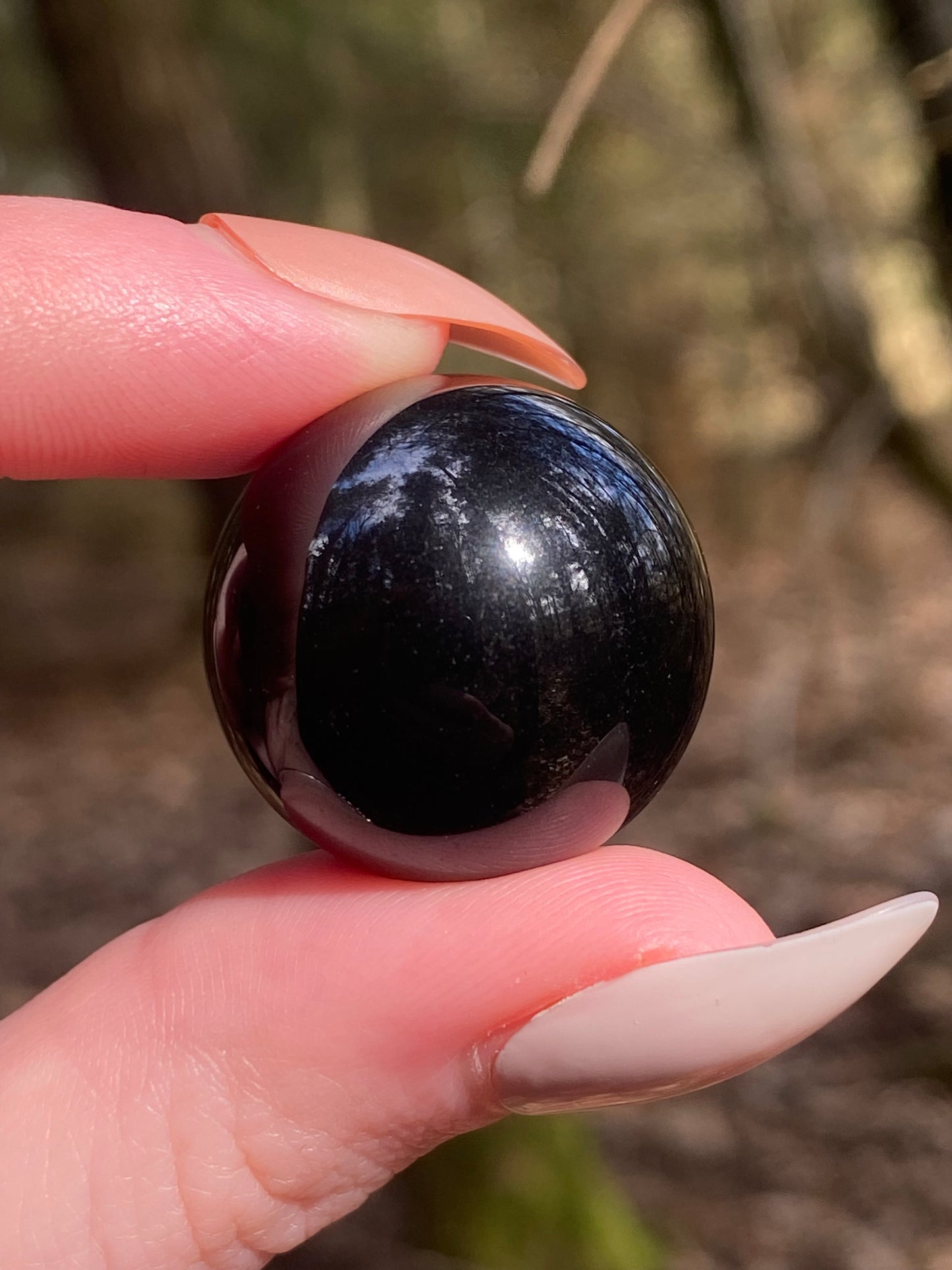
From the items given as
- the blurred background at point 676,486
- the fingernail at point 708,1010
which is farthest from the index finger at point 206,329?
the fingernail at point 708,1010

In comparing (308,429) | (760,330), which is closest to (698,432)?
(760,330)

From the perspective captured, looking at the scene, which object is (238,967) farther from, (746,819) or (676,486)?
(676,486)

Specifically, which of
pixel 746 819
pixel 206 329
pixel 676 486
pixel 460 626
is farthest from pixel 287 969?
pixel 676 486

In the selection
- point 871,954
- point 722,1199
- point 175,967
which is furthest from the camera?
point 722,1199

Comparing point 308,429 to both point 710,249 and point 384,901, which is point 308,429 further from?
point 710,249

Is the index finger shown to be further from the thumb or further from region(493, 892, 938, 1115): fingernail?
region(493, 892, 938, 1115): fingernail

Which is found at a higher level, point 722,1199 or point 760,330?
point 760,330
